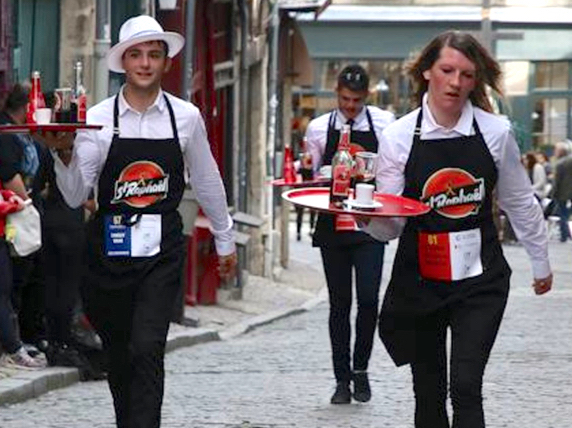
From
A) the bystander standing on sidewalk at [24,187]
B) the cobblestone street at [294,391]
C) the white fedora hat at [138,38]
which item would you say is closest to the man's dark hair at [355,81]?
the cobblestone street at [294,391]

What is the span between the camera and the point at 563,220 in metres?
38.9

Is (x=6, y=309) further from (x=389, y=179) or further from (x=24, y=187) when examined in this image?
(x=389, y=179)

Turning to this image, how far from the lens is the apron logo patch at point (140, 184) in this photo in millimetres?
8086

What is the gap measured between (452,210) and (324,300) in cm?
1684

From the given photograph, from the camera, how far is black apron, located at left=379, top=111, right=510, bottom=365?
775cm

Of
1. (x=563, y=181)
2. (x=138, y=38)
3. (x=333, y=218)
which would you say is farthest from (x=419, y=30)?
(x=138, y=38)

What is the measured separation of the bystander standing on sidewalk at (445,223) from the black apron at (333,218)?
3202 millimetres

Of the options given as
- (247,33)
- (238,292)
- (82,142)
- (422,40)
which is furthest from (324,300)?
(422,40)

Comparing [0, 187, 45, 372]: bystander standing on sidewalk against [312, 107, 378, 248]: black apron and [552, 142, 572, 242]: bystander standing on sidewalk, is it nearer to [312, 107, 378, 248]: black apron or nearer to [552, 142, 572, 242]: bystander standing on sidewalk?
[312, 107, 378, 248]: black apron

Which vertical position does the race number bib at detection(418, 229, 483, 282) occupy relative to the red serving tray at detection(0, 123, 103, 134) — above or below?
below

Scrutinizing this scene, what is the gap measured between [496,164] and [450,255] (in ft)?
1.40

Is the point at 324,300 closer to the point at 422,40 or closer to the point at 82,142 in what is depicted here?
the point at 82,142

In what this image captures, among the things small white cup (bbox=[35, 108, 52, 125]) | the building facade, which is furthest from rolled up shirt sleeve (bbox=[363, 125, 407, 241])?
the building facade

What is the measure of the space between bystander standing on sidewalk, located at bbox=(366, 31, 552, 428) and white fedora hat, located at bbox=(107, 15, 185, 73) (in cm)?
110
